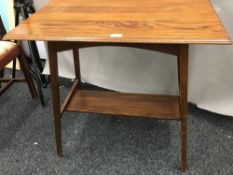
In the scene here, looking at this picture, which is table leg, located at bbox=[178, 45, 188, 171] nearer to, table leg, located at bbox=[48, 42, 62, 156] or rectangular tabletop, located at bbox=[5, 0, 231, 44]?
rectangular tabletop, located at bbox=[5, 0, 231, 44]

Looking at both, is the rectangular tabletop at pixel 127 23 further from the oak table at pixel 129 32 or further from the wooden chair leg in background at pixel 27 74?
the wooden chair leg in background at pixel 27 74

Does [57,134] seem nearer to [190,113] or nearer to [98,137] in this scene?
[98,137]

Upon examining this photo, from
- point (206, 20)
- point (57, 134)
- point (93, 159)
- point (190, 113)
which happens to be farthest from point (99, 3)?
point (190, 113)

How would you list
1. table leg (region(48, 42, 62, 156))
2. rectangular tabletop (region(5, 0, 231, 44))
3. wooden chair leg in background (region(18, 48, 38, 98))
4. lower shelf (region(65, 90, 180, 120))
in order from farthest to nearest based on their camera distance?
wooden chair leg in background (region(18, 48, 38, 98)), lower shelf (region(65, 90, 180, 120)), table leg (region(48, 42, 62, 156)), rectangular tabletop (region(5, 0, 231, 44))

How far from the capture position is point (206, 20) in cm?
105

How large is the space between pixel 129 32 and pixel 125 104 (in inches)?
20.8

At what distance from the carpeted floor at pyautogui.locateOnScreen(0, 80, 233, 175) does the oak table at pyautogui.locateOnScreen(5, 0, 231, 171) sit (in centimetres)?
11

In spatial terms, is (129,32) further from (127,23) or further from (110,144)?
(110,144)

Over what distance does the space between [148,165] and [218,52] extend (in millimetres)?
707

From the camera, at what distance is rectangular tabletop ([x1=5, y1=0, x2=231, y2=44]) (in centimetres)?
95

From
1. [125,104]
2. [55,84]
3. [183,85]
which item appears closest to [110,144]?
[125,104]

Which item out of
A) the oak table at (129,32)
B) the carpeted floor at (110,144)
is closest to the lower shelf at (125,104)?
the oak table at (129,32)

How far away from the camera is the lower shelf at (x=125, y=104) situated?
4.42 ft

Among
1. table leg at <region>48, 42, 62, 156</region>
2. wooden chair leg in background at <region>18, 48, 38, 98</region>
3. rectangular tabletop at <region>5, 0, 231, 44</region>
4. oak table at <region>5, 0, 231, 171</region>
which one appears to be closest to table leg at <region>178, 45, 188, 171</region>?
oak table at <region>5, 0, 231, 171</region>
